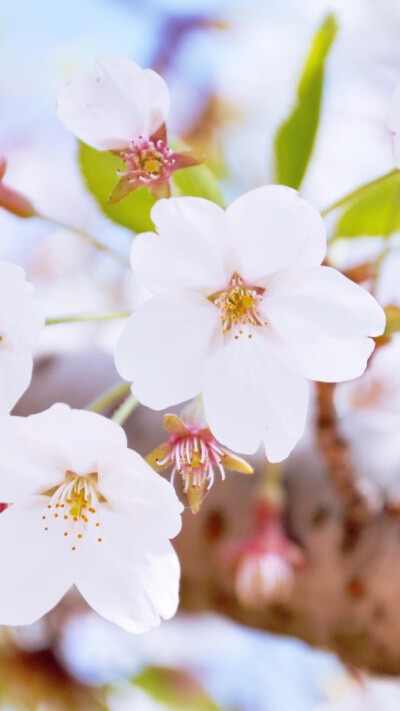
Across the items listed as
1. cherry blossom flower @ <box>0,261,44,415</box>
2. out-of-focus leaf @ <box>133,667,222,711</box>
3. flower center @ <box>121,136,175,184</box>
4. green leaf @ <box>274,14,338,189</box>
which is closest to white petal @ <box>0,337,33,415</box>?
cherry blossom flower @ <box>0,261,44,415</box>

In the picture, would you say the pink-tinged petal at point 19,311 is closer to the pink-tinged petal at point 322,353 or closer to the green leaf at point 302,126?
the pink-tinged petal at point 322,353

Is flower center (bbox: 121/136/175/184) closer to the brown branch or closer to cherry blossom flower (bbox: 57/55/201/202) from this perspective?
cherry blossom flower (bbox: 57/55/201/202)

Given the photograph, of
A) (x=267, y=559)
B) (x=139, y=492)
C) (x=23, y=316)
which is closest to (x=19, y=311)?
(x=23, y=316)

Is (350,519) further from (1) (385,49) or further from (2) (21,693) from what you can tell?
(1) (385,49)

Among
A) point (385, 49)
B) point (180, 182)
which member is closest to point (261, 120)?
point (385, 49)

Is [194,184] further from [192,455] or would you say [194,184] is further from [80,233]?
[192,455]

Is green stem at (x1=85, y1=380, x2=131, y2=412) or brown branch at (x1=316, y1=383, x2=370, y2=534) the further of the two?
brown branch at (x1=316, y1=383, x2=370, y2=534)

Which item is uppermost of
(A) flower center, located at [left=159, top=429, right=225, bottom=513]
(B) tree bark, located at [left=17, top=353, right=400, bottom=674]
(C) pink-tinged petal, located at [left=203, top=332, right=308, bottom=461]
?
(C) pink-tinged petal, located at [left=203, top=332, right=308, bottom=461]

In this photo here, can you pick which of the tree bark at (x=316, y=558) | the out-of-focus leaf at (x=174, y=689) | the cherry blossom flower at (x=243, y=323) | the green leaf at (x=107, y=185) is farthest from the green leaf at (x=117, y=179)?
the out-of-focus leaf at (x=174, y=689)
